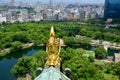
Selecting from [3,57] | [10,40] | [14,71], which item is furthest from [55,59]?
[10,40]

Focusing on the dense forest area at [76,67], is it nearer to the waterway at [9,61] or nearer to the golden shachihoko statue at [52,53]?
the waterway at [9,61]

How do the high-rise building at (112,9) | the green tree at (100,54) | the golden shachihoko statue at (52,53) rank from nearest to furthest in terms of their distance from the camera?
the golden shachihoko statue at (52,53)
the green tree at (100,54)
the high-rise building at (112,9)

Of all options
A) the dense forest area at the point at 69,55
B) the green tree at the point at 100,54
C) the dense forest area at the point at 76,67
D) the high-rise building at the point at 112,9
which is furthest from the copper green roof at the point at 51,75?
the high-rise building at the point at 112,9

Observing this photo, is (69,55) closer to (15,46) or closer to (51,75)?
(15,46)

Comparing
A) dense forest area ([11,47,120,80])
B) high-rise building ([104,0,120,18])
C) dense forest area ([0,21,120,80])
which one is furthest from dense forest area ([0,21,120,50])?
high-rise building ([104,0,120,18])

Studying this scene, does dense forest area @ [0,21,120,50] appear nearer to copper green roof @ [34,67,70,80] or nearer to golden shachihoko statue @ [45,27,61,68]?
golden shachihoko statue @ [45,27,61,68]

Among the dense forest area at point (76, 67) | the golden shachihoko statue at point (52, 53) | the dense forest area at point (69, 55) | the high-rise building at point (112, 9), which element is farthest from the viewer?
the high-rise building at point (112, 9)

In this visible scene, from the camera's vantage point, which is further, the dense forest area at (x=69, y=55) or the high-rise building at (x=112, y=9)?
the high-rise building at (x=112, y=9)

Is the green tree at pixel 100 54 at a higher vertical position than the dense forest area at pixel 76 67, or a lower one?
lower
